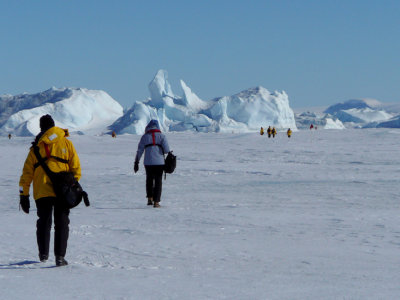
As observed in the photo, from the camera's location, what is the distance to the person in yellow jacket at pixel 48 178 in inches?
204

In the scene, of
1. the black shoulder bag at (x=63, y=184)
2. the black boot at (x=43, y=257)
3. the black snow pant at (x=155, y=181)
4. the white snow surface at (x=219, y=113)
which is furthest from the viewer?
the white snow surface at (x=219, y=113)

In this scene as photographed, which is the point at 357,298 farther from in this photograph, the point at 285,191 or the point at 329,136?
the point at 329,136

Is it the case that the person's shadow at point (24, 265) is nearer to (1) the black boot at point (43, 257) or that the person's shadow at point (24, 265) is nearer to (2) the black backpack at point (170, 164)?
(1) the black boot at point (43, 257)

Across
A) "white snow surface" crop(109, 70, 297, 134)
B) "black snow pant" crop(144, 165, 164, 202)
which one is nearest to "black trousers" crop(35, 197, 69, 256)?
"black snow pant" crop(144, 165, 164, 202)

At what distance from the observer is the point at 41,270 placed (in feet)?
16.6

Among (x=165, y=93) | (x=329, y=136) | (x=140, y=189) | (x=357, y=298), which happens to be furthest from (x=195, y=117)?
(x=357, y=298)

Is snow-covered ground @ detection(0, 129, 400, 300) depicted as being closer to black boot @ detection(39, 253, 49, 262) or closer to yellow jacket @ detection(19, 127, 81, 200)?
black boot @ detection(39, 253, 49, 262)

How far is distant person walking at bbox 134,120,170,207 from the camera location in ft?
32.3

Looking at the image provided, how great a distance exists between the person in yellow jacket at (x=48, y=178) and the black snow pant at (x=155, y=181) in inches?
178

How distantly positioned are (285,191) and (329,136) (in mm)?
31755

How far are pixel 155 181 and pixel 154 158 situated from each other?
0.36m

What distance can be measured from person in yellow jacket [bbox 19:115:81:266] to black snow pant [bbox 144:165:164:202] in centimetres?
451

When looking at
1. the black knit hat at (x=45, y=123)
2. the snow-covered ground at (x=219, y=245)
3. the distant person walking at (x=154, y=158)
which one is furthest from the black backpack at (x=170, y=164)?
the black knit hat at (x=45, y=123)

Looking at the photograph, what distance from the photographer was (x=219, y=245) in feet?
20.9
